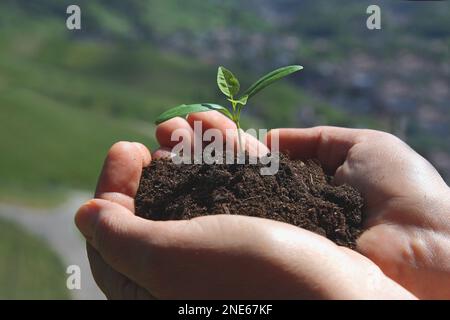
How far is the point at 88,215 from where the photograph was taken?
3.71 ft

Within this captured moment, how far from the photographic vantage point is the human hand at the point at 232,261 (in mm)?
976

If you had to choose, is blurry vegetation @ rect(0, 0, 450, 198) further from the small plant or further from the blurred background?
the small plant

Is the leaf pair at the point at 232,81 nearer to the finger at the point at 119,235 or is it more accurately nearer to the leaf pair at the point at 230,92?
the leaf pair at the point at 230,92

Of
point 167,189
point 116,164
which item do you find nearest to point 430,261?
point 167,189

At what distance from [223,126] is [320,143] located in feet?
0.83

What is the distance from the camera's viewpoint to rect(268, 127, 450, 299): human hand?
1224 millimetres

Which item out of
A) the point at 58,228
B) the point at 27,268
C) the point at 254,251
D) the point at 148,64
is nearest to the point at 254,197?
the point at 254,251

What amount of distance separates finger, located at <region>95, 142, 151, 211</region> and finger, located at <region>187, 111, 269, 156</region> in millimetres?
242

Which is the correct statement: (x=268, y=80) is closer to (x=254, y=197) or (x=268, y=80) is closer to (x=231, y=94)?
(x=231, y=94)

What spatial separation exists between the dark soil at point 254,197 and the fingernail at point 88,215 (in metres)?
0.14

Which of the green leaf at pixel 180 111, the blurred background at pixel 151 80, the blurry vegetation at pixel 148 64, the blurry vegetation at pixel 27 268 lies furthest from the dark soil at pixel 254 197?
the blurry vegetation at pixel 148 64

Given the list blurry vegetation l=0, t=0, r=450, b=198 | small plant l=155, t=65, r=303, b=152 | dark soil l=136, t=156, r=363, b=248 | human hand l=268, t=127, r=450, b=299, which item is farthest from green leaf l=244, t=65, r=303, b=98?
blurry vegetation l=0, t=0, r=450, b=198

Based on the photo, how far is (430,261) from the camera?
1.23 meters

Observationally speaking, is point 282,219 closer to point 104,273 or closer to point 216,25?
point 104,273
